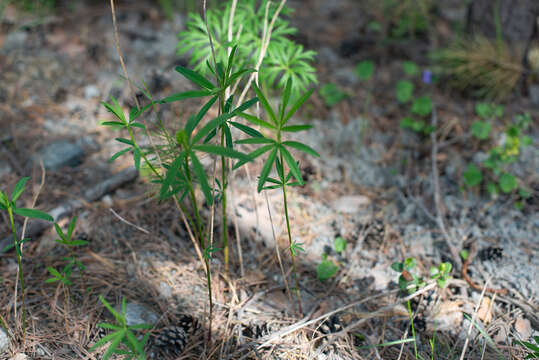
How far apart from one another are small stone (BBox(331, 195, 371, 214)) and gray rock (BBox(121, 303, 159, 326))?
129 centimetres

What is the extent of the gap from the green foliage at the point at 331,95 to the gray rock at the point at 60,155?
187 centimetres

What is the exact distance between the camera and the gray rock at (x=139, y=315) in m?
1.77

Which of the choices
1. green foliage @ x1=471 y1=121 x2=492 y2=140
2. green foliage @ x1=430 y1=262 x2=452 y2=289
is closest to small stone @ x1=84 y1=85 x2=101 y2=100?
green foliage @ x1=430 y1=262 x2=452 y2=289

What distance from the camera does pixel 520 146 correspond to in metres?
2.74

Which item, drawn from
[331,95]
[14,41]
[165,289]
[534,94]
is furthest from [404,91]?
[14,41]

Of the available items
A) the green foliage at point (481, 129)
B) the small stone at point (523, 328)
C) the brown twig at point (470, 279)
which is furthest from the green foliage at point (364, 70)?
the small stone at point (523, 328)

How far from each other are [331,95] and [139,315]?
7.17ft

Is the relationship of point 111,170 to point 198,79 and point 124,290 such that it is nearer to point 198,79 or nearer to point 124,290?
point 124,290

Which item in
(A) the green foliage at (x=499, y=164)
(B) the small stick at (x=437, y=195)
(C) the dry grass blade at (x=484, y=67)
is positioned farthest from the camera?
(C) the dry grass blade at (x=484, y=67)

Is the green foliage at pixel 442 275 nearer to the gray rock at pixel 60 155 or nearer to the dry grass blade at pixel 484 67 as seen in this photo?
the dry grass blade at pixel 484 67

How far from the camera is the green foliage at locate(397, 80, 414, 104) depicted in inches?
121

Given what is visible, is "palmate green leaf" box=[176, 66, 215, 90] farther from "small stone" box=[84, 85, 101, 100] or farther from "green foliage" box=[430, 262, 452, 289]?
"small stone" box=[84, 85, 101, 100]

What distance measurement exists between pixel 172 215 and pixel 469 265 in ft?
5.68

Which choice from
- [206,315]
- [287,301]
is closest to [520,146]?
[287,301]
